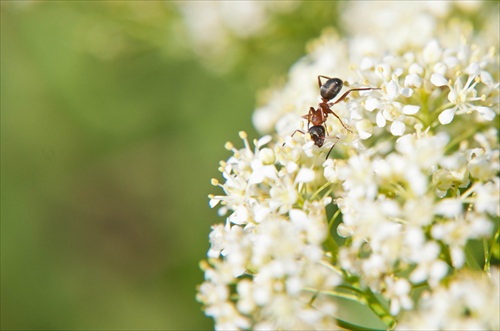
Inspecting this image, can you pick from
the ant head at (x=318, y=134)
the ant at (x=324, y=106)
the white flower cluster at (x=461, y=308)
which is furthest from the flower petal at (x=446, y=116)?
the white flower cluster at (x=461, y=308)

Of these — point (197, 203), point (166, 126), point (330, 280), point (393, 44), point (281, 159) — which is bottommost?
point (330, 280)

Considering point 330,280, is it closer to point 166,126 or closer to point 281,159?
point 281,159

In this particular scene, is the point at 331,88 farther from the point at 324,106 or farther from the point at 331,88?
the point at 324,106

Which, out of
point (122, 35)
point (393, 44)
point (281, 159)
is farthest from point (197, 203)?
point (281, 159)

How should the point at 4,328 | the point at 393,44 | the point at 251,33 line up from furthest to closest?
the point at 4,328, the point at 251,33, the point at 393,44

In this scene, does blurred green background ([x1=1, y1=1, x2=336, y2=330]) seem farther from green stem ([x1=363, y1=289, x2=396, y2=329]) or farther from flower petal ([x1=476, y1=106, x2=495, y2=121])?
green stem ([x1=363, y1=289, x2=396, y2=329])

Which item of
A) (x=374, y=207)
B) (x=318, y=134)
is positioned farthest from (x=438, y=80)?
(x=374, y=207)
